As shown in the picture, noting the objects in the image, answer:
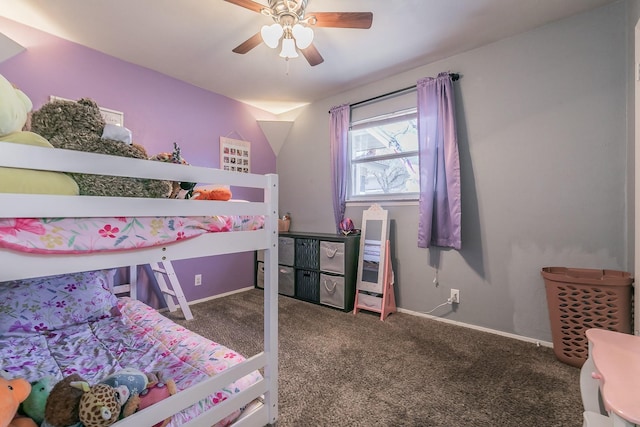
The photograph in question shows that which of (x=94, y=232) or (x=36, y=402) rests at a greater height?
(x=94, y=232)

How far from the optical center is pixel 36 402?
0.84 metres

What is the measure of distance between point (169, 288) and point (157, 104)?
1.77 m

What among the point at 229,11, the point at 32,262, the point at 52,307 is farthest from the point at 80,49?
the point at 32,262

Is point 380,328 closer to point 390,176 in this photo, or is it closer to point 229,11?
point 390,176

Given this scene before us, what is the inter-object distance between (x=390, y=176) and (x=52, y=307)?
2.72m

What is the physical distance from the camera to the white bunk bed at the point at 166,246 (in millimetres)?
651

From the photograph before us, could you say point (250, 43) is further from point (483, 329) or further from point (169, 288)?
point (483, 329)

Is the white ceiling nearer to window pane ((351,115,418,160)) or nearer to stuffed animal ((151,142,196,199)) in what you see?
window pane ((351,115,418,160))

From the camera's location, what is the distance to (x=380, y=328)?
88.2 inches

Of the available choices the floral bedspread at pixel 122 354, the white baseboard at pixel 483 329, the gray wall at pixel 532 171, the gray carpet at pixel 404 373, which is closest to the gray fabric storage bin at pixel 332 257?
the gray carpet at pixel 404 373

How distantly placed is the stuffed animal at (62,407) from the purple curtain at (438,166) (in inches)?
90.1

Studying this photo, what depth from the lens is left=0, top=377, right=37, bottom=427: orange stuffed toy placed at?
0.69 meters

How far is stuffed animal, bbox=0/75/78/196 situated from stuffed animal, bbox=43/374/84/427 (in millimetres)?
590

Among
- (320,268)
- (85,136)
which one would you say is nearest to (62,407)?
(85,136)
